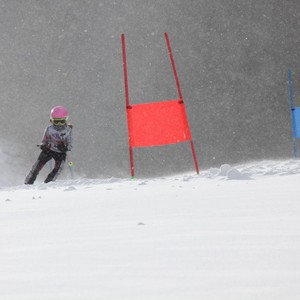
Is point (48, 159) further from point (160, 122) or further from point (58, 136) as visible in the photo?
point (160, 122)

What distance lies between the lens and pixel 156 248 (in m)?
2.66

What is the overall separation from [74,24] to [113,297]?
820 inches

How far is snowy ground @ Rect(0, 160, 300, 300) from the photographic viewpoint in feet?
6.59

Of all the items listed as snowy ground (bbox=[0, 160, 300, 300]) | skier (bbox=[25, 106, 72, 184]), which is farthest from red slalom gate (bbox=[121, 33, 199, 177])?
snowy ground (bbox=[0, 160, 300, 300])

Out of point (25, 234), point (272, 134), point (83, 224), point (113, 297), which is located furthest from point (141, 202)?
point (272, 134)

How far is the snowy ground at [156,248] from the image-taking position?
201cm

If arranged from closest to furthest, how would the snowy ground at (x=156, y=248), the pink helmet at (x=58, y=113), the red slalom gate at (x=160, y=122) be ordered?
the snowy ground at (x=156, y=248)
the red slalom gate at (x=160, y=122)
the pink helmet at (x=58, y=113)

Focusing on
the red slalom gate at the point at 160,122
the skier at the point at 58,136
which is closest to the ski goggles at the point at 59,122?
the skier at the point at 58,136

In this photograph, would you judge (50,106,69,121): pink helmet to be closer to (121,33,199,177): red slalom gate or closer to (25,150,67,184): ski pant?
(25,150,67,184): ski pant

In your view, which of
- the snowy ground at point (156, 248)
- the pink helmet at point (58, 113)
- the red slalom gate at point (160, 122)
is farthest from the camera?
the pink helmet at point (58, 113)

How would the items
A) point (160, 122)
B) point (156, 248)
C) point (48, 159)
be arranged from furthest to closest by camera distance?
1. point (48, 159)
2. point (160, 122)
3. point (156, 248)

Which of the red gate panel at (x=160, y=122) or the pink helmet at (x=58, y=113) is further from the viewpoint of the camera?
the pink helmet at (x=58, y=113)

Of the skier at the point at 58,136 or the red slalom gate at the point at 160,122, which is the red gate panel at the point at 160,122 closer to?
the red slalom gate at the point at 160,122

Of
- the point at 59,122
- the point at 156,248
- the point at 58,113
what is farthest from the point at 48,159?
the point at 156,248
